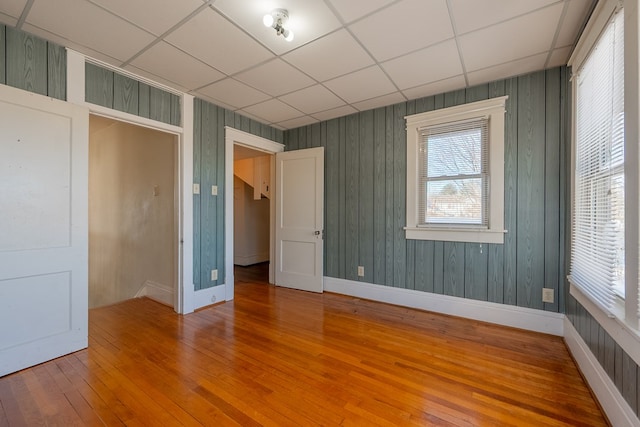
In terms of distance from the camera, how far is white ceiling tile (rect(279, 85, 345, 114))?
118 inches

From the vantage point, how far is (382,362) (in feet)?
6.93

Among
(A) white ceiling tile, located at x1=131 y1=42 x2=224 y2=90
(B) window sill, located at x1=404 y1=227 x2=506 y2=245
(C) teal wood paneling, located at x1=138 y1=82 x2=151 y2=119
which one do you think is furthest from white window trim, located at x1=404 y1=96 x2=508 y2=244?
(C) teal wood paneling, located at x1=138 y1=82 x2=151 y2=119

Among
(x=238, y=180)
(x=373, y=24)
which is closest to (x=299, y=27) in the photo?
(x=373, y=24)

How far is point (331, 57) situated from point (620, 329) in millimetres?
2556

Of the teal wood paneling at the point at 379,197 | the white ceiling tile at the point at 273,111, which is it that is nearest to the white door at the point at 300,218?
the white ceiling tile at the point at 273,111

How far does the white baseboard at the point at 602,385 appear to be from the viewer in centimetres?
138

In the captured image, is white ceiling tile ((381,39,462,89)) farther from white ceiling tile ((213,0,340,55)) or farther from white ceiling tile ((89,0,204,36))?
white ceiling tile ((89,0,204,36))

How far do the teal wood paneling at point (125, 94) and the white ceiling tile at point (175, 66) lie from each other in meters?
0.23

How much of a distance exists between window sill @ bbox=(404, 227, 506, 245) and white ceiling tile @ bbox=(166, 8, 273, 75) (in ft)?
7.79

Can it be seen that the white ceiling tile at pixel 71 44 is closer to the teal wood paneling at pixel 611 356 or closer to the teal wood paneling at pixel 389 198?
the teal wood paneling at pixel 389 198

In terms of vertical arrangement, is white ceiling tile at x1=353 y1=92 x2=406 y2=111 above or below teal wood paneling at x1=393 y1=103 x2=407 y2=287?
above

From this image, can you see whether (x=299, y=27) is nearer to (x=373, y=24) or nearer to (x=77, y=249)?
(x=373, y=24)

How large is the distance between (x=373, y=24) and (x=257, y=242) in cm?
508

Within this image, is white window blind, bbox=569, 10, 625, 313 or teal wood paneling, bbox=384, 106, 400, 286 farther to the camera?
teal wood paneling, bbox=384, 106, 400, 286
